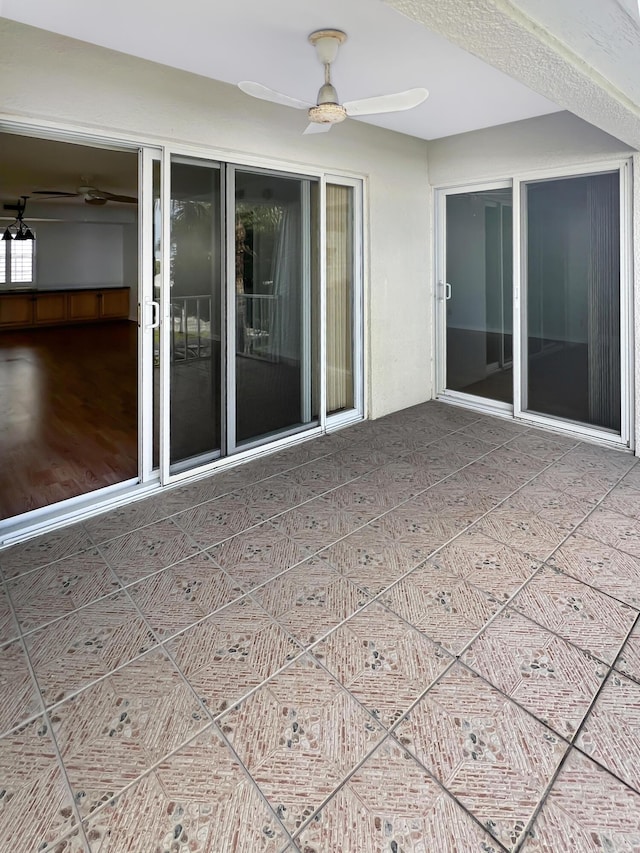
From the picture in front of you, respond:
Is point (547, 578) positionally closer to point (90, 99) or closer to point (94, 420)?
point (90, 99)

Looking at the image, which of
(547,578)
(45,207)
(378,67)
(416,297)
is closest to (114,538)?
(547,578)

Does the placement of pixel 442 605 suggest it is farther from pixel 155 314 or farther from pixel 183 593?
pixel 155 314

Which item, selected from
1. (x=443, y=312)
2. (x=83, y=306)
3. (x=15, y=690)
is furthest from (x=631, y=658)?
(x=83, y=306)

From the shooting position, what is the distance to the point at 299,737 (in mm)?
1673

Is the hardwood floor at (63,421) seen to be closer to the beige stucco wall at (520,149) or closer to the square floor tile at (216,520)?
the square floor tile at (216,520)

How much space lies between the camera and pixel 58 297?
11.9m

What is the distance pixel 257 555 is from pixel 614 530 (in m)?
1.97

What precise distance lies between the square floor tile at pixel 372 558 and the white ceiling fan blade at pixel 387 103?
2.34m

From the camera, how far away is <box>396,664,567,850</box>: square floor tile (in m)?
1.44

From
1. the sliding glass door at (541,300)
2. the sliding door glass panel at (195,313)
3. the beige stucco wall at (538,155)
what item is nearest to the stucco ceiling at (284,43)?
the beige stucco wall at (538,155)

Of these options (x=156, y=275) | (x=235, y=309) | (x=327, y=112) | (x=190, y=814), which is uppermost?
(x=327, y=112)

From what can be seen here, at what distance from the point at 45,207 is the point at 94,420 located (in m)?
7.75

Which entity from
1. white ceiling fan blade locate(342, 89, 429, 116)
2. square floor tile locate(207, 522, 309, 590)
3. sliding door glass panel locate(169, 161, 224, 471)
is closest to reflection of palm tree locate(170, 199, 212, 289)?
sliding door glass panel locate(169, 161, 224, 471)

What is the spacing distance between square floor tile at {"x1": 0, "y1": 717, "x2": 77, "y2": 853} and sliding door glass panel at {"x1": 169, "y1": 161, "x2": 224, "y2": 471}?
214 cm
